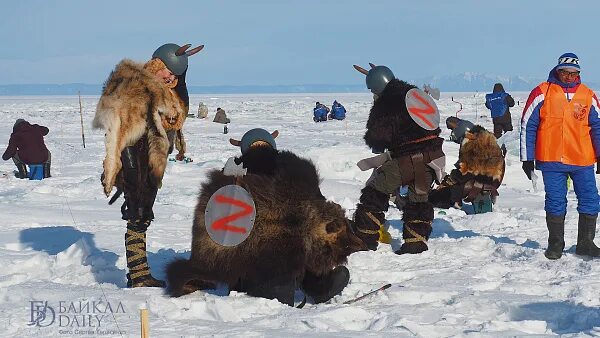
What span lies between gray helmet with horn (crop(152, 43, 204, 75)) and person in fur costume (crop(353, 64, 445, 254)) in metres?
1.77

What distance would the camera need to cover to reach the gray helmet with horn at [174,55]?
495 cm

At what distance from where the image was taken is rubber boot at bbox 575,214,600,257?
5.86m

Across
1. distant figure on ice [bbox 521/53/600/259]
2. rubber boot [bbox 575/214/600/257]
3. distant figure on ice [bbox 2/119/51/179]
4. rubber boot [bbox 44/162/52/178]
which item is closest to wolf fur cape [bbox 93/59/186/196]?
distant figure on ice [bbox 521/53/600/259]

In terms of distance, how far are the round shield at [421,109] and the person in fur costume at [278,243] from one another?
1622 mm

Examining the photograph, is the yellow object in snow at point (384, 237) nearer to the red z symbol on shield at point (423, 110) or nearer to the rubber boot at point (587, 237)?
the red z symbol on shield at point (423, 110)

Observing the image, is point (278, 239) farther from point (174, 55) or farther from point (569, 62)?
point (569, 62)

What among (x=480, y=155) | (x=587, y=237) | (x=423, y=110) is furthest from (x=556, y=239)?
(x=480, y=155)

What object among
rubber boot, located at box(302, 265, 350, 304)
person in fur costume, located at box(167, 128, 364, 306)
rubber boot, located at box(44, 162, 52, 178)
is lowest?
rubber boot, located at box(44, 162, 52, 178)

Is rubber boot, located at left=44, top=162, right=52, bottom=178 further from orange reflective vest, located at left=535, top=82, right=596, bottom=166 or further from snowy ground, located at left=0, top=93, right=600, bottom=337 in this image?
orange reflective vest, located at left=535, top=82, right=596, bottom=166

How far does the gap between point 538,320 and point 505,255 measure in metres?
2.07

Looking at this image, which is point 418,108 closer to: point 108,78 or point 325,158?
point 108,78

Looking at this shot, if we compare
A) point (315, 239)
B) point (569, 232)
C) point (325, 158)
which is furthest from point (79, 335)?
point (325, 158)

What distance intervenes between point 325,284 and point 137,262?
137cm

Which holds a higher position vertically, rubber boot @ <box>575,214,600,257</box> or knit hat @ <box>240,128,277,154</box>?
knit hat @ <box>240,128,277,154</box>
